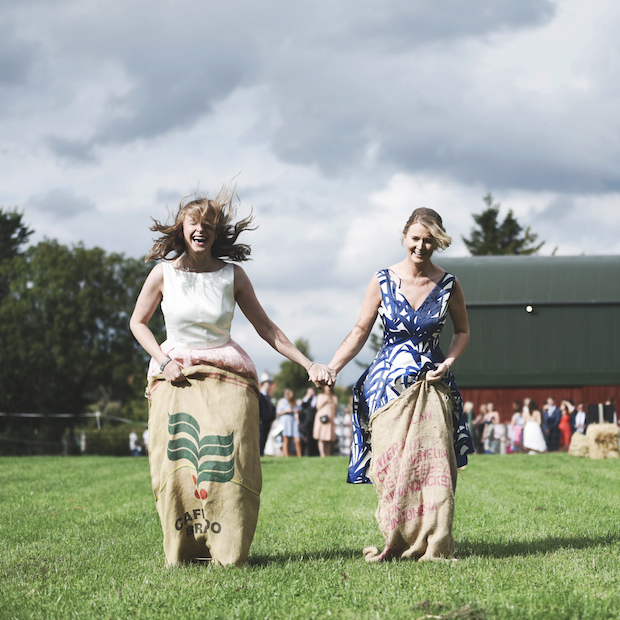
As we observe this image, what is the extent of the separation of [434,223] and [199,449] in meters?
2.13

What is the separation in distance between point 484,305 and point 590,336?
5.35m

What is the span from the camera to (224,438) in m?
4.80

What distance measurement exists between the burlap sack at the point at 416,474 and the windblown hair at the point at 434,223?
0.92 meters

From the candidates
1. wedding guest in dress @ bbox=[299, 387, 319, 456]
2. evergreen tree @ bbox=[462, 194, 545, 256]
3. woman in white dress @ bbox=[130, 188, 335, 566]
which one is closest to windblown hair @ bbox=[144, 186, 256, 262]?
woman in white dress @ bbox=[130, 188, 335, 566]

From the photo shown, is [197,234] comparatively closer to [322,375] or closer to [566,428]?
[322,375]

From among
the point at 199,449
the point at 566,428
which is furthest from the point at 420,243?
the point at 566,428

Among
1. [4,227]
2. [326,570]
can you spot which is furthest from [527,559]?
[4,227]

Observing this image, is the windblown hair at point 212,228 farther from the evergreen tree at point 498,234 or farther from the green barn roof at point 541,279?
the evergreen tree at point 498,234

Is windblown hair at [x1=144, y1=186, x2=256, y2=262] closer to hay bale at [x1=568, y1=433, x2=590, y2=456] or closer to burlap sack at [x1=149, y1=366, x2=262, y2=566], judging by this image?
burlap sack at [x1=149, y1=366, x2=262, y2=566]

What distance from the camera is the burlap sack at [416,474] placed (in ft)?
15.8

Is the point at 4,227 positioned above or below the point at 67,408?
above

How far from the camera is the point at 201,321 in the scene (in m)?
4.93

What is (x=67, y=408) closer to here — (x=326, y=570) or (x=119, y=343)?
(x=119, y=343)

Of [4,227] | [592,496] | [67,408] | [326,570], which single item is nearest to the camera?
[326,570]
